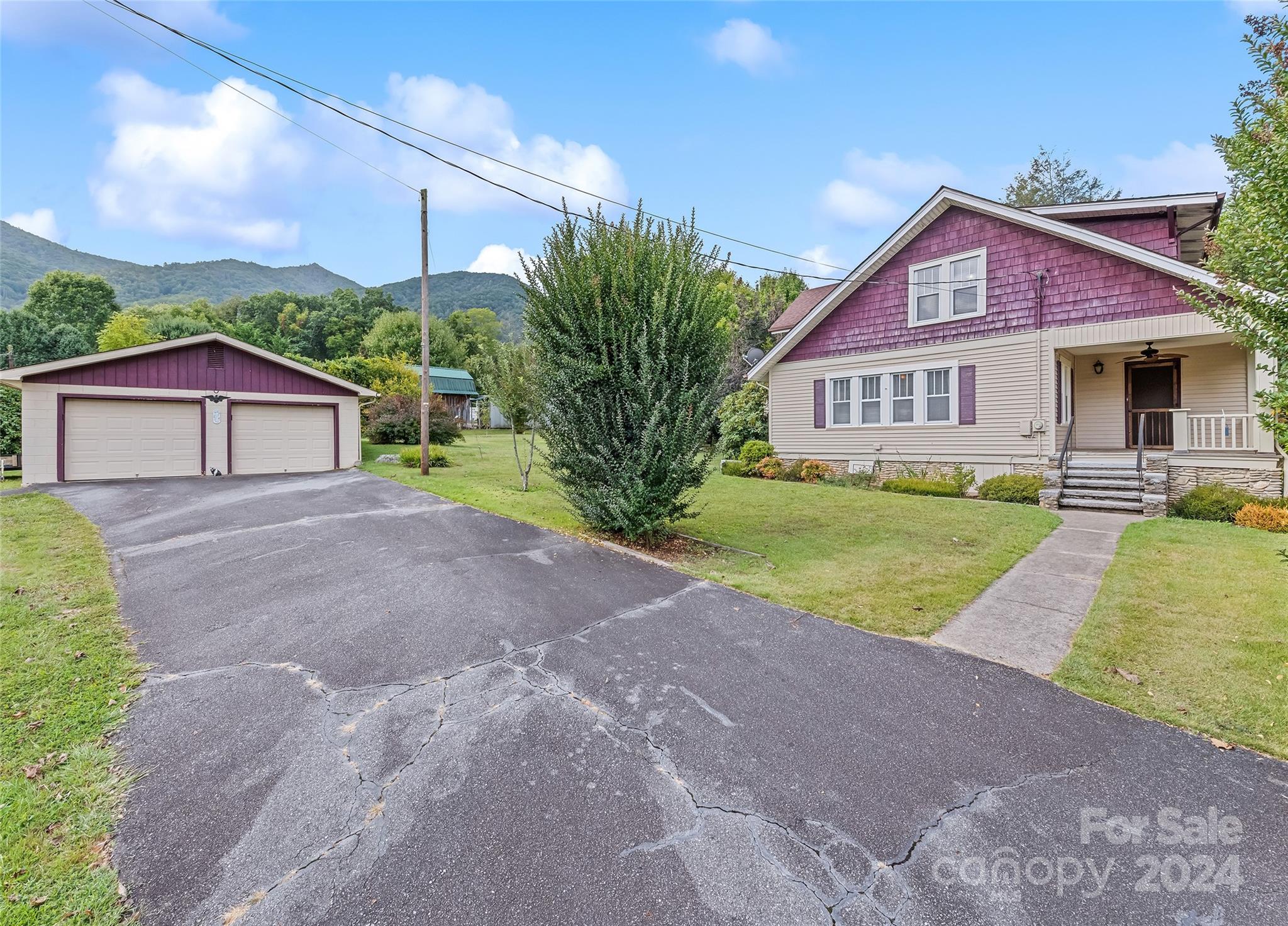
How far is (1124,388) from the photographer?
1298 centimetres

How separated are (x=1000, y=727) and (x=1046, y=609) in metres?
2.57

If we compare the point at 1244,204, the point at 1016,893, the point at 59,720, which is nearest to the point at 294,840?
the point at 59,720

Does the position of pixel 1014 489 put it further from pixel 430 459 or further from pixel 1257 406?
pixel 430 459

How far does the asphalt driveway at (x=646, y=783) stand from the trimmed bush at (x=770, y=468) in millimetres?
10831

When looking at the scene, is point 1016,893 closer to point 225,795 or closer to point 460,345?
point 225,795

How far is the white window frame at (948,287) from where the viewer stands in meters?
12.4

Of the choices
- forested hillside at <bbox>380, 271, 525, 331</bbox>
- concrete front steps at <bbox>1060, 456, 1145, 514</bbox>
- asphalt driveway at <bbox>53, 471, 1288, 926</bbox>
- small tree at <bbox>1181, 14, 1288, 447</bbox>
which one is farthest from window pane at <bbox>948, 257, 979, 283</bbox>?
forested hillside at <bbox>380, 271, 525, 331</bbox>

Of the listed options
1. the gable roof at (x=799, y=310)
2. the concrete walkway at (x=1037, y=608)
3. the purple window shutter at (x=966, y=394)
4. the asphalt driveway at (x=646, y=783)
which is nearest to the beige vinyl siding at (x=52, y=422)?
the asphalt driveway at (x=646, y=783)

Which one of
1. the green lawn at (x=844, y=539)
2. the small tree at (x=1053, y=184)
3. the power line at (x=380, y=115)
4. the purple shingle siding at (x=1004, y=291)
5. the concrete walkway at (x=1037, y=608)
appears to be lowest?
the concrete walkway at (x=1037, y=608)

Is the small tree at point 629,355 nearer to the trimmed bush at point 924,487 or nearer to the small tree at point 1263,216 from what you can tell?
the small tree at point 1263,216

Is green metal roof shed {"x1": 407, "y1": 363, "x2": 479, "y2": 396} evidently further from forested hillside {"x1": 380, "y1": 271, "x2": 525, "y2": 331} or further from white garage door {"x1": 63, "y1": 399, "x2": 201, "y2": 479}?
forested hillside {"x1": 380, "y1": 271, "x2": 525, "y2": 331}

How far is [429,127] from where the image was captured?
842cm

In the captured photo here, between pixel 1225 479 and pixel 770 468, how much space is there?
9028 mm

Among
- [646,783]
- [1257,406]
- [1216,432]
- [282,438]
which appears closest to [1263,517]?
[1257,406]
